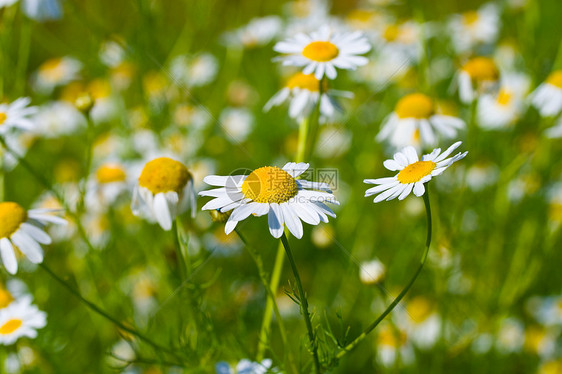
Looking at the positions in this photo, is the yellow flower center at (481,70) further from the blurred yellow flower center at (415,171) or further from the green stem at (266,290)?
the green stem at (266,290)

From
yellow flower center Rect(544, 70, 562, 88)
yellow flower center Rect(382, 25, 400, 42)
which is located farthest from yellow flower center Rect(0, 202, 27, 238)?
yellow flower center Rect(382, 25, 400, 42)

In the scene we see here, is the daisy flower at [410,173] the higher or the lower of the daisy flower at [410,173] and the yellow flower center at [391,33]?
the higher

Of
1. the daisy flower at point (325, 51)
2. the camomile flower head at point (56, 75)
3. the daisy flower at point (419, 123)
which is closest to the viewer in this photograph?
the daisy flower at point (325, 51)

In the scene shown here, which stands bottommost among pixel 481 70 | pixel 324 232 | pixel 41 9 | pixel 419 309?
pixel 419 309

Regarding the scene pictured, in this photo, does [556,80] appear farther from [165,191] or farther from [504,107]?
[165,191]

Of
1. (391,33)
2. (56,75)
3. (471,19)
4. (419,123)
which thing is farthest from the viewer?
(56,75)

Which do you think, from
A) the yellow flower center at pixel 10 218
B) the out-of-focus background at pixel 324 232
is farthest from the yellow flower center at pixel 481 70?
the yellow flower center at pixel 10 218

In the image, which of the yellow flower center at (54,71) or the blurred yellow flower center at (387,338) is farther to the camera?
the yellow flower center at (54,71)

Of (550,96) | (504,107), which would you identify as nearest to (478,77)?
(550,96)

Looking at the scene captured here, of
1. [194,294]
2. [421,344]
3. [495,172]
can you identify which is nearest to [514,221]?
[495,172]
